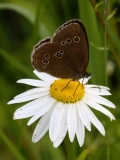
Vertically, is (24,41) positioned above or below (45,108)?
above

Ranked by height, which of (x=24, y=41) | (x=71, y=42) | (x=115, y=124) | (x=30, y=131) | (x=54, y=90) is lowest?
(x=115, y=124)

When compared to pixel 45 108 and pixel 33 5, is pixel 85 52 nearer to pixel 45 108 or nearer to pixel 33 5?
pixel 45 108

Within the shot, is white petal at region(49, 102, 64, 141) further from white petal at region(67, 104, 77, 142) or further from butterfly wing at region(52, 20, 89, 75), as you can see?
butterfly wing at region(52, 20, 89, 75)

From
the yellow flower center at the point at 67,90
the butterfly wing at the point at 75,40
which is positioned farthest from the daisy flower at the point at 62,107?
the butterfly wing at the point at 75,40

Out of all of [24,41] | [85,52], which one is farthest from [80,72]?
[24,41]

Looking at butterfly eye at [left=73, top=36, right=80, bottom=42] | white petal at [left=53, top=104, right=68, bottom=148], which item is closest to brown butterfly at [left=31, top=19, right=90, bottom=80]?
butterfly eye at [left=73, top=36, right=80, bottom=42]

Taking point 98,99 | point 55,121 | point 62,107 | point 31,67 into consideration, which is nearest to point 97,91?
point 98,99

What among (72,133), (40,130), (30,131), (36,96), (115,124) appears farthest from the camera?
(30,131)

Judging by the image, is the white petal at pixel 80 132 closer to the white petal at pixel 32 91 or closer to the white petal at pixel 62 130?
the white petal at pixel 62 130
